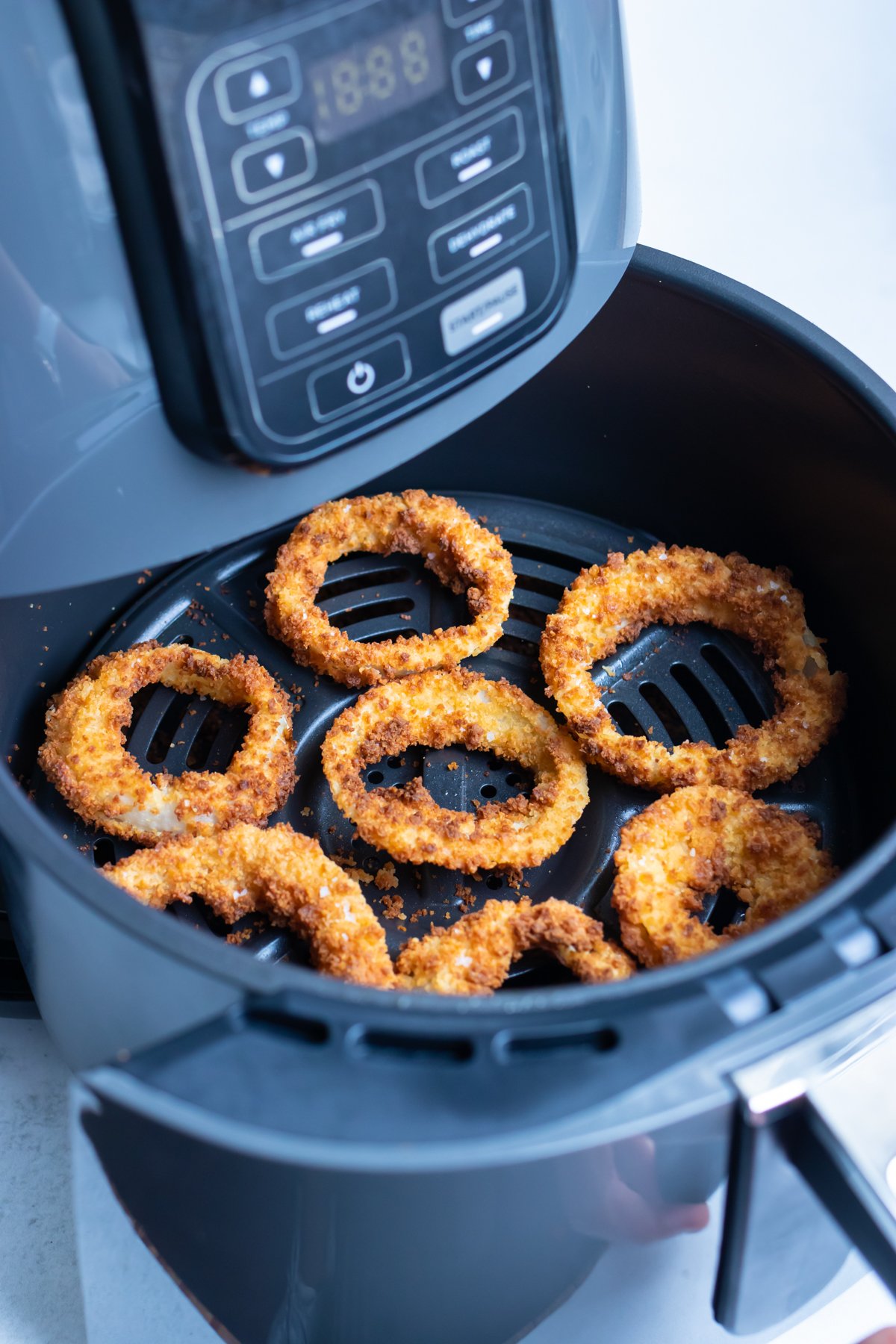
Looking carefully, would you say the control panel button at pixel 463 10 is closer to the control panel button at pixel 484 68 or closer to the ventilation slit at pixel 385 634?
the control panel button at pixel 484 68

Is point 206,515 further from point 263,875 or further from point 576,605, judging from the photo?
point 576,605

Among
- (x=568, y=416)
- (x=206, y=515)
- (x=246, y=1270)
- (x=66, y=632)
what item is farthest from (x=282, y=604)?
(x=246, y=1270)

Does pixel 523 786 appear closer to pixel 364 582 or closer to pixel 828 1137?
pixel 364 582

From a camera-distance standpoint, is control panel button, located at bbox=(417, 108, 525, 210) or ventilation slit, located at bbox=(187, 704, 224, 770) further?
ventilation slit, located at bbox=(187, 704, 224, 770)

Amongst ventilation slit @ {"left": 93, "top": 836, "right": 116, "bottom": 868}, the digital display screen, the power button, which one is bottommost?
ventilation slit @ {"left": 93, "top": 836, "right": 116, "bottom": 868}

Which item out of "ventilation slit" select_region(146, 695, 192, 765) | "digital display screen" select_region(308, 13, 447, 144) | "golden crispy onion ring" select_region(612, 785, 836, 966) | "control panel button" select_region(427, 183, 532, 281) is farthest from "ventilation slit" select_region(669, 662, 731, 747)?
"digital display screen" select_region(308, 13, 447, 144)

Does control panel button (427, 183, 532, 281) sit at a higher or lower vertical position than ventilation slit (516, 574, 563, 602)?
higher

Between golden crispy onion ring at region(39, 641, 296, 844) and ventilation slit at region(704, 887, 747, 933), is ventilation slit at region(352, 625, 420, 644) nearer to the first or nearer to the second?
golden crispy onion ring at region(39, 641, 296, 844)
